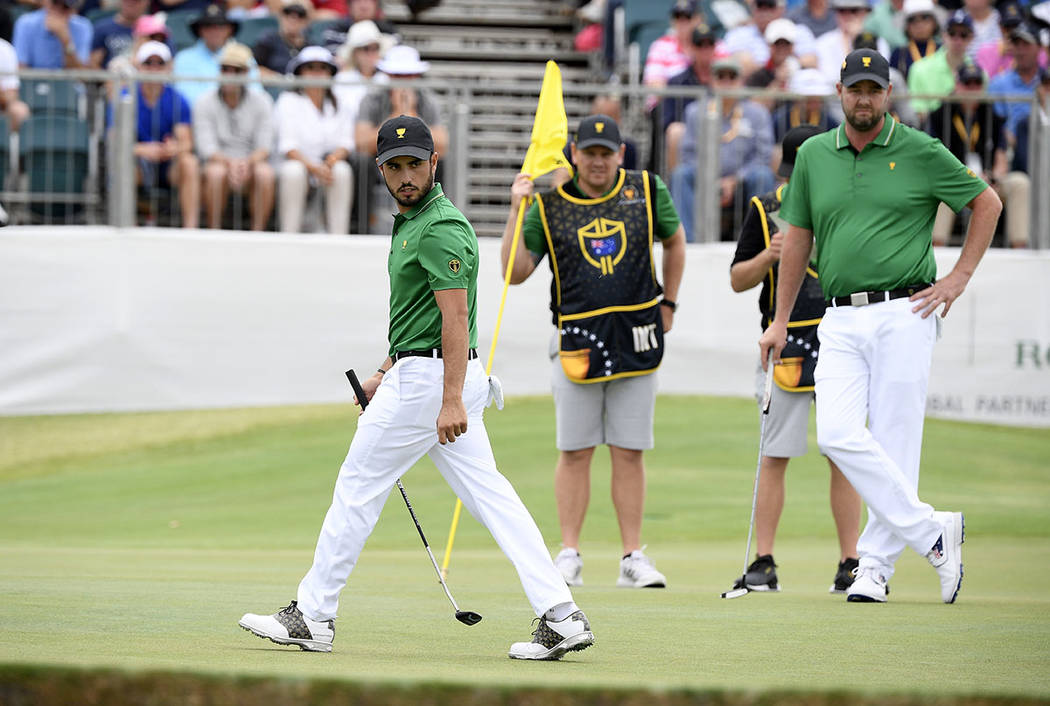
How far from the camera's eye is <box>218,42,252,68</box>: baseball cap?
15148mm

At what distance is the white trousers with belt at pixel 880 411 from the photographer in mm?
7336

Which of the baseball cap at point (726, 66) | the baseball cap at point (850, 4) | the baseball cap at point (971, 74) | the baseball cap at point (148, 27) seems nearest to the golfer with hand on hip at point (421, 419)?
the baseball cap at point (726, 66)

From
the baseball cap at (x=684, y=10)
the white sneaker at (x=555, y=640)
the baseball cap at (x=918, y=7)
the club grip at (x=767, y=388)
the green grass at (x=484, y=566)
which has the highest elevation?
the baseball cap at (x=918, y=7)

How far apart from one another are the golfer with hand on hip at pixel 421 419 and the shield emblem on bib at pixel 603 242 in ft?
10.2

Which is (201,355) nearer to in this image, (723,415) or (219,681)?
(723,415)

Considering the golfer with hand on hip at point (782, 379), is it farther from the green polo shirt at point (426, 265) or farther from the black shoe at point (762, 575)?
the green polo shirt at point (426, 265)

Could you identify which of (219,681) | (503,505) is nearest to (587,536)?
(503,505)

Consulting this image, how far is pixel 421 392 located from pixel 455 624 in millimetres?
1258

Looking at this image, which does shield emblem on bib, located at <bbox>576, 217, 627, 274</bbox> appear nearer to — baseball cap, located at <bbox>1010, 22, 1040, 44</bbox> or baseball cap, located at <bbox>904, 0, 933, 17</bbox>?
baseball cap, located at <bbox>1010, 22, 1040, 44</bbox>

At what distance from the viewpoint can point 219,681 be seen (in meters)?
3.38

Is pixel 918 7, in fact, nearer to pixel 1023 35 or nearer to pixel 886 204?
pixel 1023 35

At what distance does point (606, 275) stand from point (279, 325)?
6.44 metres

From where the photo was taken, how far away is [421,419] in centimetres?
602

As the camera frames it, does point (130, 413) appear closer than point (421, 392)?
No
